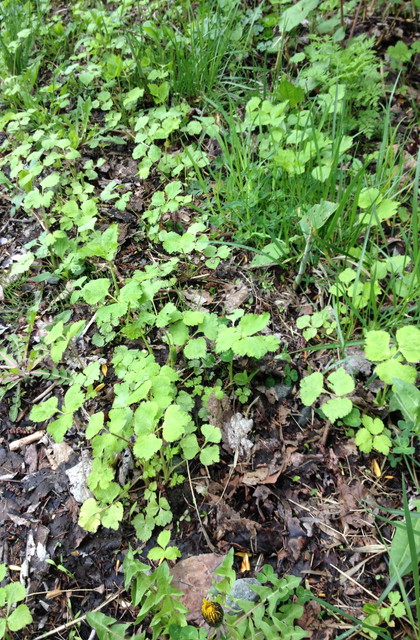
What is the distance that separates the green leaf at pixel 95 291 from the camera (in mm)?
1823

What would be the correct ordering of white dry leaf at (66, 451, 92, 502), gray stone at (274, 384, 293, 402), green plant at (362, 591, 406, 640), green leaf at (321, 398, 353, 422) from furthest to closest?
gray stone at (274, 384, 293, 402) → white dry leaf at (66, 451, 92, 502) → green leaf at (321, 398, 353, 422) → green plant at (362, 591, 406, 640)

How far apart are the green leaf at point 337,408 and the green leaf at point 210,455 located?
1.33ft

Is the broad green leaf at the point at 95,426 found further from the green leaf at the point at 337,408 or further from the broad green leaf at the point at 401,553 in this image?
the broad green leaf at the point at 401,553

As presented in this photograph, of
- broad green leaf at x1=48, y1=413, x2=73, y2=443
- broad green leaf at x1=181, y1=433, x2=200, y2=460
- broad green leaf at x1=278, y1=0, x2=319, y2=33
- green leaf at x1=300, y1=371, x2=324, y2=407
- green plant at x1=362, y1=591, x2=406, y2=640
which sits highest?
broad green leaf at x1=278, y1=0, x2=319, y2=33

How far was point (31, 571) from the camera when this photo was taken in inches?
63.1

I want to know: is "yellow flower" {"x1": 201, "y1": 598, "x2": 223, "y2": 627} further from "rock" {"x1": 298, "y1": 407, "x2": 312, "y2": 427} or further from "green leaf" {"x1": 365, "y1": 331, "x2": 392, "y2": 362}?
"green leaf" {"x1": 365, "y1": 331, "x2": 392, "y2": 362}

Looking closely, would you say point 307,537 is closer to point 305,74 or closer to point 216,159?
point 216,159

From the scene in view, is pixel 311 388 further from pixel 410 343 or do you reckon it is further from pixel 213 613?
pixel 213 613

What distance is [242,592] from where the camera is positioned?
1469mm

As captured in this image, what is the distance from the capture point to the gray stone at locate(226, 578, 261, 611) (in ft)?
4.73

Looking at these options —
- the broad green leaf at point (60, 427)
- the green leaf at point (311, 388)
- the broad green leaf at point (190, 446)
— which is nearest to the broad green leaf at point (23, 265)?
the broad green leaf at point (60, 427)

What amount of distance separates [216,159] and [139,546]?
1.97m

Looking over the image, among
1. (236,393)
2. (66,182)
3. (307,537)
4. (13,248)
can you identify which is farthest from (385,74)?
(307,537)

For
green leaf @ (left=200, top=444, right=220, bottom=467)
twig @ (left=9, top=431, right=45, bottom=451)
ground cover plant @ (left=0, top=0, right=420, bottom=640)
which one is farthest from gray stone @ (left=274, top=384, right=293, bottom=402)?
twig @ (left=9, top=431, right=45, bottom=451)
